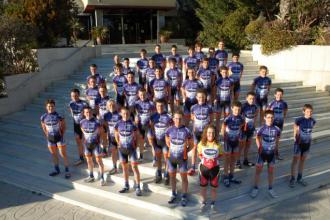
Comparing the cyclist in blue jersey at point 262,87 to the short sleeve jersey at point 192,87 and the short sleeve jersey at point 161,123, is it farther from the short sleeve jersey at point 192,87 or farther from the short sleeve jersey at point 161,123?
the short sleeve jersey at point 161,123

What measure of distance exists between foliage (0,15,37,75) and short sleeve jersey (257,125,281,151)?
1073 centimetres

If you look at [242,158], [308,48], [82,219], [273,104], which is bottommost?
[82,219]

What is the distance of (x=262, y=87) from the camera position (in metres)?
9.30

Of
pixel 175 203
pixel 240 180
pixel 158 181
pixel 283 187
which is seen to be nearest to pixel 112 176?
pixel 158 181

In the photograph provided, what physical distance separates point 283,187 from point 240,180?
979mm

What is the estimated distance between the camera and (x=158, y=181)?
786 centimetres

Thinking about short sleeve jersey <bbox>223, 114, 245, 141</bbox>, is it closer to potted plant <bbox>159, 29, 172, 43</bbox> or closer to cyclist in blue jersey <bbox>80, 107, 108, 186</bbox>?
cyclist in blue jersey <bbox>80, 107, 108, 186</bbox>

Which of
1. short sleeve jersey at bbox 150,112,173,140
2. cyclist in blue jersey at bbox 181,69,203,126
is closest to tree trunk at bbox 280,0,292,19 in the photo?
cyclist in blue jersey at bbox 181,69,203,126

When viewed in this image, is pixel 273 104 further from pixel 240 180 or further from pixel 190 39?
pixel 190 39

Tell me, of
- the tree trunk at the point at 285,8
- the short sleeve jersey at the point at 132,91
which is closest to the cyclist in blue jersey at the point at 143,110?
the short sleeve jersey at the point at 132,91

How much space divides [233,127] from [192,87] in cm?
166

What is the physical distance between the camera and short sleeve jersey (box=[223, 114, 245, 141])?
7492 mm

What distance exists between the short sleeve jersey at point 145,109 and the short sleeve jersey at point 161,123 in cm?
53

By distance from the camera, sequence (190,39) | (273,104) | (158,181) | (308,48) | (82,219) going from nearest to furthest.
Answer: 1. (82,219)
2. (158,181)
3. (273,104)
4. (308,48)
5. (190,39)
